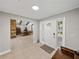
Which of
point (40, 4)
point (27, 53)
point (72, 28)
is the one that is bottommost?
point (27, 53)

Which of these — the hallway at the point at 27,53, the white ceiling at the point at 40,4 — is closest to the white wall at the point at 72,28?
the white ceiling at the point at 40,4

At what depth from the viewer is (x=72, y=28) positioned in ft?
10.6

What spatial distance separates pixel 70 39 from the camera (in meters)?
3.34

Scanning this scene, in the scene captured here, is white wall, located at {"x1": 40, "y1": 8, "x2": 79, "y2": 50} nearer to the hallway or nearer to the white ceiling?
the white ceiling

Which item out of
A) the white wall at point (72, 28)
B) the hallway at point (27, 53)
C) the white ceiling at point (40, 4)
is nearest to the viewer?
the white ceiling at point (40, 4)

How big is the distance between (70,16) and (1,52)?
3709 millimetres

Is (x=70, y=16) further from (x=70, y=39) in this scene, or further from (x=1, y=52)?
(x=1, y=52)

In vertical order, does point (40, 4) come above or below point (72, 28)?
above

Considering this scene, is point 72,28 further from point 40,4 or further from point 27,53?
point 27,53

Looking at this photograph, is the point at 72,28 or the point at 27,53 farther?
the point at 27,53

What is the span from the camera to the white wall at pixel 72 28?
10.0 ft

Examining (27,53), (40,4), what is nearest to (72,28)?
(40,4)

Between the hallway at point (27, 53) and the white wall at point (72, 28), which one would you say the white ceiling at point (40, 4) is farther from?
the hallway at point (27, 53)

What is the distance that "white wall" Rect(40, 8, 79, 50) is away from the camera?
3.05 m
